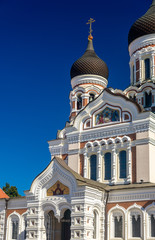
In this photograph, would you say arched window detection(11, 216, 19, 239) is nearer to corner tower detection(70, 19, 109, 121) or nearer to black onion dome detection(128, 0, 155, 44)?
corner tower detection(70, 19, 109, 121)

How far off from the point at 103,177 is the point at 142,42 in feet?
27.0

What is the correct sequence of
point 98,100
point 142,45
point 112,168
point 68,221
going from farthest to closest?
1. point 142,45
2. point 98,100
3. point 112,168
4. point 68,221

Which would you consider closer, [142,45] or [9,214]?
[9,214]

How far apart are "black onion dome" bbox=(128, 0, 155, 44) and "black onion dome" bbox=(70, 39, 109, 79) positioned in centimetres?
230

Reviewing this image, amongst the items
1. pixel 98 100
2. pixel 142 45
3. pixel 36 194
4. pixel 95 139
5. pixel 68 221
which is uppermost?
pixel 142 45

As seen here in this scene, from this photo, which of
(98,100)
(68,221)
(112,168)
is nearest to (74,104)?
(98,100)

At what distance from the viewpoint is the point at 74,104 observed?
23.8m

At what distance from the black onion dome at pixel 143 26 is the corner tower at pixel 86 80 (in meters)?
2.46

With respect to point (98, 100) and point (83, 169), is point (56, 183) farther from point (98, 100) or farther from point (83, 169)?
point (98, 100)

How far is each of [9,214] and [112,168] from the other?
18.2 ft

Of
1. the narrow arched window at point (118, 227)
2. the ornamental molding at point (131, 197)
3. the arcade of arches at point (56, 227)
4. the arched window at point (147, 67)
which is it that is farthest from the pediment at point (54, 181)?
the arched window at point (147, 67)

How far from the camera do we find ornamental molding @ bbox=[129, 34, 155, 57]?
2212 cm

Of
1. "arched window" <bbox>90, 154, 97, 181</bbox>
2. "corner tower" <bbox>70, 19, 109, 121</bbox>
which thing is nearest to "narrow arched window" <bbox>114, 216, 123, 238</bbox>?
"arched window" <bbox>90, 154, 97, 181</bbox>

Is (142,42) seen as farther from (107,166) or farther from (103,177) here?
(103,177)
